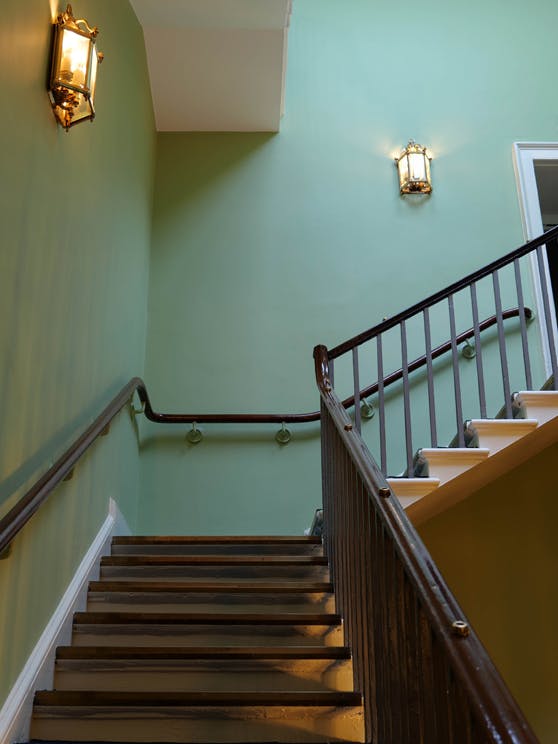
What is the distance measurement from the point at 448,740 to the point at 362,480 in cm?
108

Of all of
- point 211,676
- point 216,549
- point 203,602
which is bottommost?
point 211,676

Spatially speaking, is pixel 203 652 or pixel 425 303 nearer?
pixel 203 652

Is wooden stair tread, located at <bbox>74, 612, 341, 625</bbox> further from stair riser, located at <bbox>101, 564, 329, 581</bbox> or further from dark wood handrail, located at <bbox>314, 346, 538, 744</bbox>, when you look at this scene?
dark wood handrail, located at <bbox>314, 346, 538, 744</bbox>

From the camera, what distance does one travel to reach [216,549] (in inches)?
163

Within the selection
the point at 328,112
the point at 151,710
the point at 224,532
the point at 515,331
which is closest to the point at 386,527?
the point at 151,710

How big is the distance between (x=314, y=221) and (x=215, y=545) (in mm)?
2802

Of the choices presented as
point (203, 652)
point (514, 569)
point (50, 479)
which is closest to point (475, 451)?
point (514, 569)

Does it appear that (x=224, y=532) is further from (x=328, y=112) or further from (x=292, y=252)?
(x=328, y=112)

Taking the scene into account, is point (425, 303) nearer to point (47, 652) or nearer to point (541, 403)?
point (541, 403)

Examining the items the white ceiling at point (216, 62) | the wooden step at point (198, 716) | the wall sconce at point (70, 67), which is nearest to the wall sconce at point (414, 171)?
the white ceiling at point (216, 62)

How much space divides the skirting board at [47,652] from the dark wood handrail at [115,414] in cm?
56

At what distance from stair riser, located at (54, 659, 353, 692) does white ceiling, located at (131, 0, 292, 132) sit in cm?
409

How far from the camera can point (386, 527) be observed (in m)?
2.14

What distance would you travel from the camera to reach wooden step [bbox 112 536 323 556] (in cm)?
405
